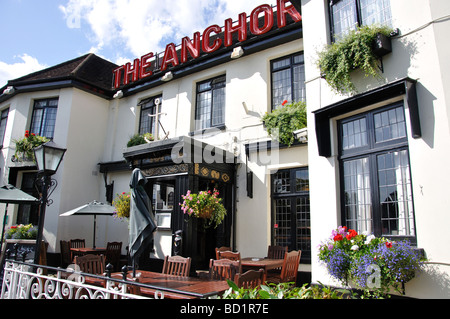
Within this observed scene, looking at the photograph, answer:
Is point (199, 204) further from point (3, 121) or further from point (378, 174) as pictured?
point (3, 121)

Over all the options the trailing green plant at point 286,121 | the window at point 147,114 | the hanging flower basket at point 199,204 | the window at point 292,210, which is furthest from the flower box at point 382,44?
the window at point 147,114

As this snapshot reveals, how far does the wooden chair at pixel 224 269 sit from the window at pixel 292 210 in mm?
3001

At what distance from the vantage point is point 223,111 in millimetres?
10875

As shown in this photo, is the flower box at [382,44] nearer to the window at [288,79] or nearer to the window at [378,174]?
the window at [378,174]

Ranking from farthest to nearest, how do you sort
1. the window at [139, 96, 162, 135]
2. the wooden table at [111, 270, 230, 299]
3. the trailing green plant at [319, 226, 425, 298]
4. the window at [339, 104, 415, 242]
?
1. the window at [139, 96, 162, 135]
2. the window at [339, 104, 415, 242]
3. the wooden table at [111, 270, 230, 299]
4. the trailing green plant at [319, 226, 425, 298]

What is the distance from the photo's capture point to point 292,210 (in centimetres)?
874

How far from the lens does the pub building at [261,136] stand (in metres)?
4.88

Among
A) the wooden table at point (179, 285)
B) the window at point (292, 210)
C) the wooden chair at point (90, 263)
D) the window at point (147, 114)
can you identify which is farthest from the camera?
the window at point (147, 114)

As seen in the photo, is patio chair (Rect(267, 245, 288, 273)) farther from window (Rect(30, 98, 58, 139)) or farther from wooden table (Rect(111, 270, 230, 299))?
window (Rect(30, 98, 58, 139))

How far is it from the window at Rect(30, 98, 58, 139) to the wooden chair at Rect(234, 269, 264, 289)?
11.5 m

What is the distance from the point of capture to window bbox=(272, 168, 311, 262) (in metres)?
8.47
